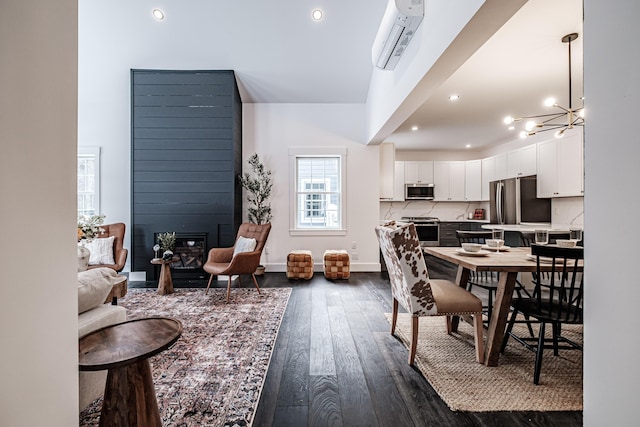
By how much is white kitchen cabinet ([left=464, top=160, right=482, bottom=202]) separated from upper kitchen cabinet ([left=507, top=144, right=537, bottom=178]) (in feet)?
3.47

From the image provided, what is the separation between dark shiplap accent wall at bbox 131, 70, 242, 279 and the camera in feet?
14.7

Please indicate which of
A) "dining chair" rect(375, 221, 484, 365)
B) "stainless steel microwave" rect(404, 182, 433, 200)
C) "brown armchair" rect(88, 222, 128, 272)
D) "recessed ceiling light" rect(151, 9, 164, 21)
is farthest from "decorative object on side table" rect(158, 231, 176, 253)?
"stainless steel microwave" rect(404, 182, 433, 200)

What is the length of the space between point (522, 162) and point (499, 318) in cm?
463

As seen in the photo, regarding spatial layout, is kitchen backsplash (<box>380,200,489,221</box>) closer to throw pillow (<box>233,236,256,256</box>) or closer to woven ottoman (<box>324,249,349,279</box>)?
woven ottoman (<box>324,249,349,279</box>)

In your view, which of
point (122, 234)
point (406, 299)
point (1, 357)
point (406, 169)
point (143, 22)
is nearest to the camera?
point (1, 357)

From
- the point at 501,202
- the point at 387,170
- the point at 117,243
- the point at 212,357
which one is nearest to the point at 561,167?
the point at 501,202

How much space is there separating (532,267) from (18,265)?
97.9 inches

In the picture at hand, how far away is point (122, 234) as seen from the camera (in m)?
4.30

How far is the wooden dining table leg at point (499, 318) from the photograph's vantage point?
2029 mm

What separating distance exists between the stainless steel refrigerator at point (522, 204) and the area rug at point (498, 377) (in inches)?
129

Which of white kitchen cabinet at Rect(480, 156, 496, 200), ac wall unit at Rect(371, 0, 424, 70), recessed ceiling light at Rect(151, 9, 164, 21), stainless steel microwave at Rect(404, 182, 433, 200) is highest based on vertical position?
recessed ceiling light at Rect(151, 9, 164, 21)

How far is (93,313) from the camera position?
5.25ft

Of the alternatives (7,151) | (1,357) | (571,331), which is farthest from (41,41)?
(571,331)

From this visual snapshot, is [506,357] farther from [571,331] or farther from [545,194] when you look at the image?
[545,194]
